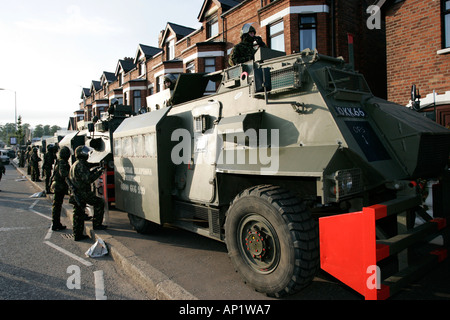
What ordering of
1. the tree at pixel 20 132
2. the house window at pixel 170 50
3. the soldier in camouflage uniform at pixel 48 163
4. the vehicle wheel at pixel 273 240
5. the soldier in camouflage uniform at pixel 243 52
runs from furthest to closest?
1. the tree at pixel 20 132
2. the house window at pixel 170 50
3. the soldier in camouflage uniform at pixel 48 163
4. the soldier in camouflage uniform at pixel 243 52
5. the vehicle wheel at pixel 273 240

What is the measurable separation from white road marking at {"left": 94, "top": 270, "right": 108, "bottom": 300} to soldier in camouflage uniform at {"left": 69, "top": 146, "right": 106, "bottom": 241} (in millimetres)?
1969

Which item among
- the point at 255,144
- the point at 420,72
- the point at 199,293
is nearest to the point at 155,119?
the point at 255,144

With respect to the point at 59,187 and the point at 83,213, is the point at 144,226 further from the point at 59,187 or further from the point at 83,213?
the point at 59,187

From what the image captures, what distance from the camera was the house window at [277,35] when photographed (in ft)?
44.9

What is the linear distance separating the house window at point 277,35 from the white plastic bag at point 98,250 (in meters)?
11.3

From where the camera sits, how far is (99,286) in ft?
12.9

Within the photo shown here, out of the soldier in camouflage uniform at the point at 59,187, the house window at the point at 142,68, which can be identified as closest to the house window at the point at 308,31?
the soldier in camouflage uniform at the point at 59,187

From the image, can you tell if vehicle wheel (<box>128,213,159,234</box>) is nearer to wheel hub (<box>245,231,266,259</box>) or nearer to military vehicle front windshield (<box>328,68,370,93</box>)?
wheel hub (<box>245,231,266,259</box>)

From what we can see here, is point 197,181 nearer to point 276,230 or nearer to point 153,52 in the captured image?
point 276,230

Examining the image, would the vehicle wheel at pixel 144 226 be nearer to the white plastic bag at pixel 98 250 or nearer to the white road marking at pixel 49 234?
the white plastic bag at pixel 98 250

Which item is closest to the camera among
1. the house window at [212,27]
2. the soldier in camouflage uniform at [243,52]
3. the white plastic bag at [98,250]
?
the white plastic bag at [98,250]

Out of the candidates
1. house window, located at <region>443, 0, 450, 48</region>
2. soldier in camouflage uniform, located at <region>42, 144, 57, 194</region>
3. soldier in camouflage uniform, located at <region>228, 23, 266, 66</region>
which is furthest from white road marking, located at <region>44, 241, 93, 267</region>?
house window, located at <region>443, 0, 450, 48</region>
